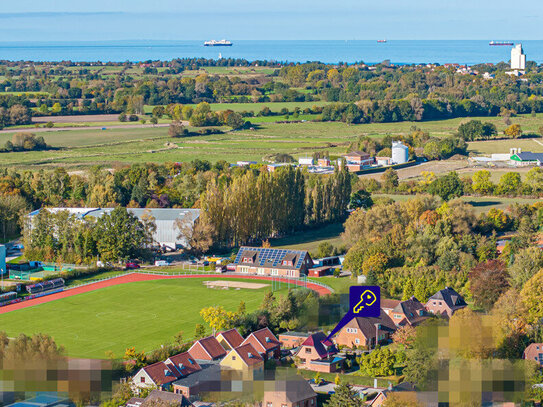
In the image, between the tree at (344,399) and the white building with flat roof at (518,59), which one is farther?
the white building with flat roof at (518,59)

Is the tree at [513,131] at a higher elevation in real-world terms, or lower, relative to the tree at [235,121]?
lower

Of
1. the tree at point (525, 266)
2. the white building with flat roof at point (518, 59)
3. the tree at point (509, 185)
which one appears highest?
the white building with flat roof at point (518, 59)

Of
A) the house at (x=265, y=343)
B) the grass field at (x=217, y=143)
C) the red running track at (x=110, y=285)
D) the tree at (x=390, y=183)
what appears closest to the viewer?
the house at (x=265, y=343)

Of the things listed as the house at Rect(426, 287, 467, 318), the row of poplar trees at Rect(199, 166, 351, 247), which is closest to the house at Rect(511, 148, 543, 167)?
the row of poplar trees at Rect(199, 166, 351, 247)

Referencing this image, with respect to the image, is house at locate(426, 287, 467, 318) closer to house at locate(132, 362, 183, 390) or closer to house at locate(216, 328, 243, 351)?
house at locate(216, 328, 243, 351)

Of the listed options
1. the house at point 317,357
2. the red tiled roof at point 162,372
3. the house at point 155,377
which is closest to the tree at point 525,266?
the house at point 317,357

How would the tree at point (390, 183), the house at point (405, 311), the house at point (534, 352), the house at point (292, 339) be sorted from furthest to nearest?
the tree at point (390, 183) < the house at point (405, 311) < the house at point (292, 339) < the house at point (534, 352)

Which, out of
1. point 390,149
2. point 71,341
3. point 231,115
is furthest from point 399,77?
point 71,341

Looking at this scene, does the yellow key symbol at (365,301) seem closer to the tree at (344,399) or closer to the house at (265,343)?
the house at (265,343)
